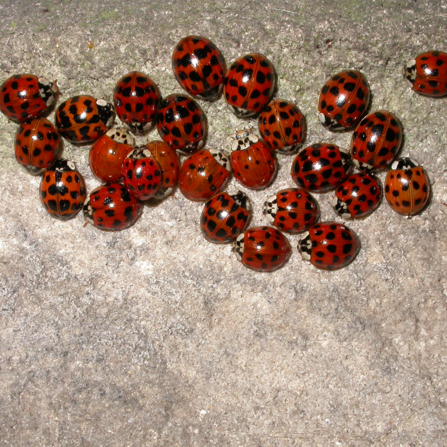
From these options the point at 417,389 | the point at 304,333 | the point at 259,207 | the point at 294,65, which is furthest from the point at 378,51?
the point at 417,389

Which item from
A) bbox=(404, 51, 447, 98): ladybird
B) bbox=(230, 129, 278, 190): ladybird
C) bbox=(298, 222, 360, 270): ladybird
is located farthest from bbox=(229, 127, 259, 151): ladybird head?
bbox=(404, 51, 447, 98): ladybird

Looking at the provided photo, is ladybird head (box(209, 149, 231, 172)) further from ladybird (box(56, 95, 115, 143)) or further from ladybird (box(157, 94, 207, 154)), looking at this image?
ladybird (box(56, 95, 115, 143))

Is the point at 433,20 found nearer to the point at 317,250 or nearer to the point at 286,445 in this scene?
the point at 317,250

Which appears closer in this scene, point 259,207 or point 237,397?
point 237,397

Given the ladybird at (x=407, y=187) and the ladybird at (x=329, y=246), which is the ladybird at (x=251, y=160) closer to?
the ladybird at (x=329, y=246)

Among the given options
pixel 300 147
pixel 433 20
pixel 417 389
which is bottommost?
pixel 417 389

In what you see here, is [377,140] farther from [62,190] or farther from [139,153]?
[62,190]

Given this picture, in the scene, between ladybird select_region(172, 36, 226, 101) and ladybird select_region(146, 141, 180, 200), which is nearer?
ladybird select_region(172, 36, 226, 101)
